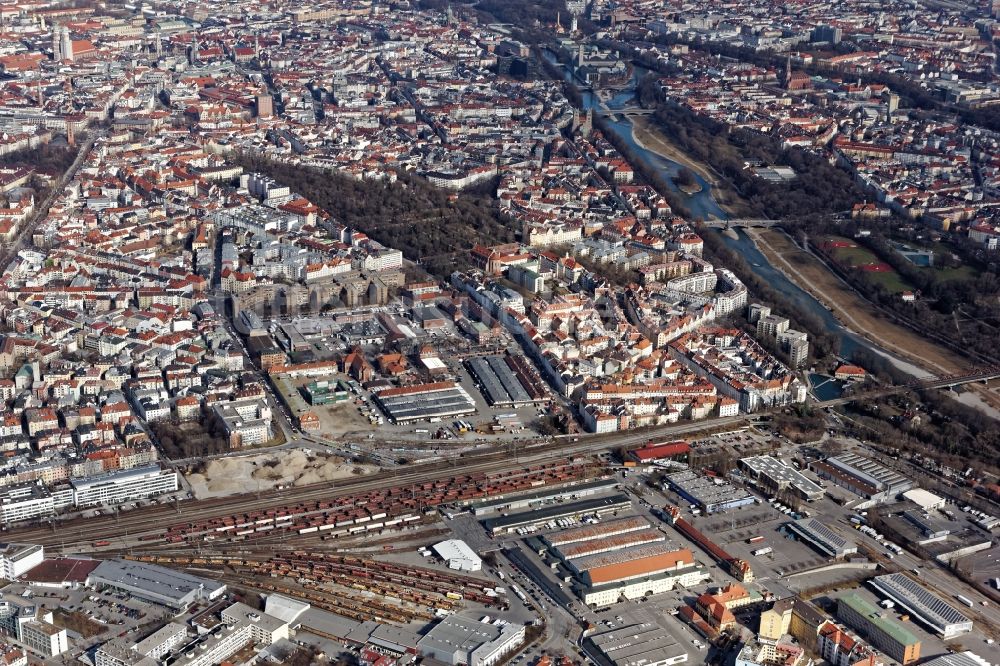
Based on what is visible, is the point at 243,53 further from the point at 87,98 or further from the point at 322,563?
the point at 322,563

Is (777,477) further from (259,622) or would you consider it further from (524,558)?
(259,622)

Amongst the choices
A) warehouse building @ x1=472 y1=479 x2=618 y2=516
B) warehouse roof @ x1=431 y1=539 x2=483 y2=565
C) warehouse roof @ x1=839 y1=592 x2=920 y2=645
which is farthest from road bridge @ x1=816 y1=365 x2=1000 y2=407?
warehouse roof @ x1=431 y1=539 x2=483 y2=565

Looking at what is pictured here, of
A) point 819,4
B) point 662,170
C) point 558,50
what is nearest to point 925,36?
point 819,4

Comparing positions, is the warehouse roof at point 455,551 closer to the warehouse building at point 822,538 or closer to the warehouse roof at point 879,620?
the warehouse building at point 822,538

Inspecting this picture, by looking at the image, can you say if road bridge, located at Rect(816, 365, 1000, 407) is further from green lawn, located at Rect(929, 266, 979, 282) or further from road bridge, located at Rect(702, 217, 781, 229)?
road bridge, located at Rect(702, 217, 781, 229)

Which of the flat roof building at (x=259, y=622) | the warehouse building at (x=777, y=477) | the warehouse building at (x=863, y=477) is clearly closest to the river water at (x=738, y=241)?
the warehouse building at (x=863, y=477)

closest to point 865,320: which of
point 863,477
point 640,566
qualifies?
point 863,477
